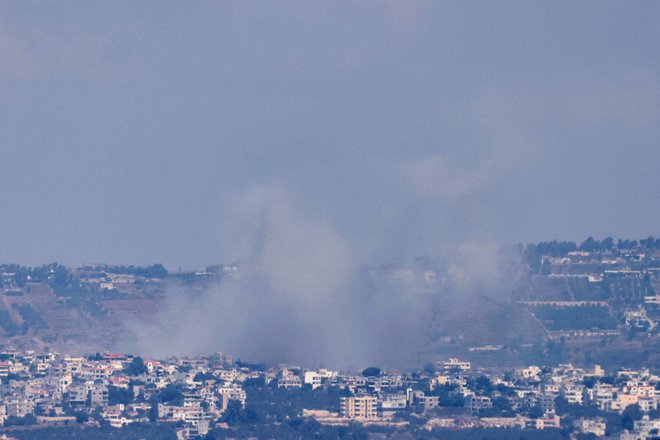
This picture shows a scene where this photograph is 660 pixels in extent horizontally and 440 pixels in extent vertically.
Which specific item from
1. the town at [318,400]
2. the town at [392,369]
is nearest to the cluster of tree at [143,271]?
the town at [392,369]

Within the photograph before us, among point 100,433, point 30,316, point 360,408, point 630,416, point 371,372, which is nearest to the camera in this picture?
point 630,416

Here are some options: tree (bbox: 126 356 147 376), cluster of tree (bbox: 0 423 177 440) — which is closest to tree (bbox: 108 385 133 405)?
tree (bbox: 126 356 147 376)

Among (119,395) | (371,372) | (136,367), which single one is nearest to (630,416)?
(371,372)

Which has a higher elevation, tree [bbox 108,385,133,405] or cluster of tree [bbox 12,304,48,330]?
cluster of tree [bbox 12,304,48,330]

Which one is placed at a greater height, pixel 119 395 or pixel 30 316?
pixel 30 316

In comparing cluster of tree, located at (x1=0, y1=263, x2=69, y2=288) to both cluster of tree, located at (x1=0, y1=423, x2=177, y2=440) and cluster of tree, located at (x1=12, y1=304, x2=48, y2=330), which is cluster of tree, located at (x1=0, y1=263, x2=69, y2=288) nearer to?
cluster of tree, located at (x1=12, y1=304, x2=48, y2=330)

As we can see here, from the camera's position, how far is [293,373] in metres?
104

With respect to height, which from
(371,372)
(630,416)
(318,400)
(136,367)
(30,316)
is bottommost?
(630,416)

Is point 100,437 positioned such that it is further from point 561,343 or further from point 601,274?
point 601,274

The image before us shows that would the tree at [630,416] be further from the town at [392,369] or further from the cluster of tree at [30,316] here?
the cluster of tree at [30,316]

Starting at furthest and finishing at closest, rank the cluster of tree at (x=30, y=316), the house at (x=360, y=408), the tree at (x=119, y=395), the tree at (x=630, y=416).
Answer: the cluster of tree at (x=30, y=316)
the tree at (x=119, y=395)
the house at (x=360, y=408)
the tree at (x=630, y=416)

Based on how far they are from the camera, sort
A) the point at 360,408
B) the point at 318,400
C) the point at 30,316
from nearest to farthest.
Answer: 1. the point at 360,408
2. the point at 318,400
3. the point at 30,316

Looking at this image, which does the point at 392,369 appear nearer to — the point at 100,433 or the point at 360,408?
the point at 360,408

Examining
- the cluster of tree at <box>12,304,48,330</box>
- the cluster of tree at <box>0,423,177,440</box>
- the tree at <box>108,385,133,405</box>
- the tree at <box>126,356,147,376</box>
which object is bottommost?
the cluster of tree at <box>0,423,177,440</box>
